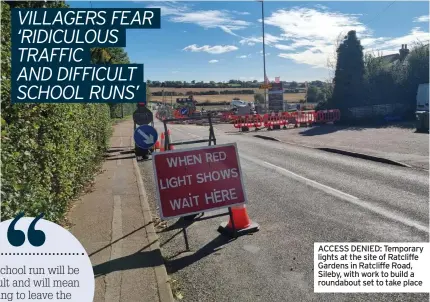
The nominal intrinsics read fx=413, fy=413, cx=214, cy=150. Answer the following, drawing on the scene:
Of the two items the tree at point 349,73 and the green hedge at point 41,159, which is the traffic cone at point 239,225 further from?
the tree at point 349,73

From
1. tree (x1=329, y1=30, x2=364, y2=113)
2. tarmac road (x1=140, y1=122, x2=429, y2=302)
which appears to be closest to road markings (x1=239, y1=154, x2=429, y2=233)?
tarmac road (x1=140, y1=122, x2=429, y2=302)

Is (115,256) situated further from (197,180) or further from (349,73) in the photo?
(349,73)

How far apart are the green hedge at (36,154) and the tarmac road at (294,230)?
183 centimetres

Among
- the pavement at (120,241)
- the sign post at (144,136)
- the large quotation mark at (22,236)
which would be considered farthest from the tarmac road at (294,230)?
the large quotation mark at (22,236)

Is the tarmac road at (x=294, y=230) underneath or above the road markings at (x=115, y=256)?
underneath

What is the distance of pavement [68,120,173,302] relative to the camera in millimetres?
4457

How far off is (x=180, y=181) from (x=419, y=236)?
3.53 meters

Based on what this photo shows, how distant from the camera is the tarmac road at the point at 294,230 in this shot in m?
4.67

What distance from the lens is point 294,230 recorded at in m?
6.46

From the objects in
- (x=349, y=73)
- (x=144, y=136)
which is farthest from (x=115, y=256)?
(x=349, y=73)

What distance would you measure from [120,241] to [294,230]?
266cm

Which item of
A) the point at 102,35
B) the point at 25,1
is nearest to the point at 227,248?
the point at 102,35

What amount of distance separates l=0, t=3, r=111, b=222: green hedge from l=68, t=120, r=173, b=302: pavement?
1.55 feet

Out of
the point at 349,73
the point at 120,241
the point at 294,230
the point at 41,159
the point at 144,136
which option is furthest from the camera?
the point at 349,73
